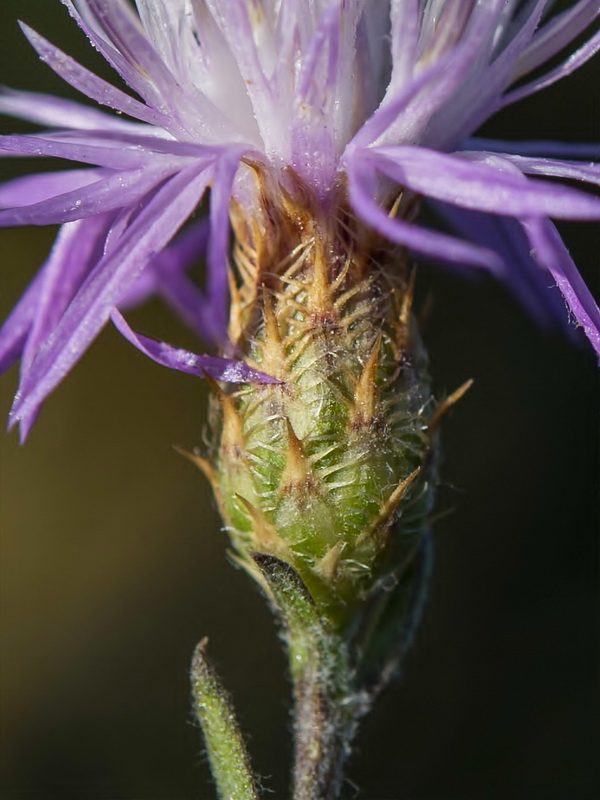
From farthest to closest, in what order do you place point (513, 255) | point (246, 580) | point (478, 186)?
point (246, 580), point (513, 255), point (478, 186)

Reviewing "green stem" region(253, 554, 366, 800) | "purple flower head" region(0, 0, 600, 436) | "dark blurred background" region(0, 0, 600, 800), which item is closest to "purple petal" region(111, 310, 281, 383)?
"purple flower head" region(0, 0, 600, 436)

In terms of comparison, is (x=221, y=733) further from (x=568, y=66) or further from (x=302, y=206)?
(x=568, y=66)

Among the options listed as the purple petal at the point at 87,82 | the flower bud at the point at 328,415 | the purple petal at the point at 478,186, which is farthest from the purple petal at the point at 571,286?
the purple petal at the point at 87,82

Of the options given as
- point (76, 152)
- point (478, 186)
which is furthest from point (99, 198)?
point (478, 186)

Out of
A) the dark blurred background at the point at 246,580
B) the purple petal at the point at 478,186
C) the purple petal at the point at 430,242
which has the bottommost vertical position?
the dark blurred background at the point at 246,580

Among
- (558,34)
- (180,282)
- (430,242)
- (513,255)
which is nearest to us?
(430,242)

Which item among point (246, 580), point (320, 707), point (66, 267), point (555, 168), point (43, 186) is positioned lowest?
point (246, 580)

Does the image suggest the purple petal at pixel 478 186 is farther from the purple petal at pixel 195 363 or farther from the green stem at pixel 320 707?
the green stem at pixel 320 707
